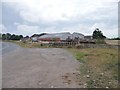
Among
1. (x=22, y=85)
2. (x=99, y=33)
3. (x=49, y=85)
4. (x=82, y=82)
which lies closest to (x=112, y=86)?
(x=82, y=82)

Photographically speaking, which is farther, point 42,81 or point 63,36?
point 63,36

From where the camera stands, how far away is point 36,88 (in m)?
6.71

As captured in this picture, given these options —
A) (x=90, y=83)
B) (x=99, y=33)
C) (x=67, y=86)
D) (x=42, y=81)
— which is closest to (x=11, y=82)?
(x=42, y=81)

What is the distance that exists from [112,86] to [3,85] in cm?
353

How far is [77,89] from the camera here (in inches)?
260

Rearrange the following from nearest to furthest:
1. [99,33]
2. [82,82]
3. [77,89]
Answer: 1. [77,89]
2. [82,82]
3. [99,33]

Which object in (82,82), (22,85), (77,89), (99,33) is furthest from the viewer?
(99,33)

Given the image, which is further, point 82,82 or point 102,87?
point 82,82

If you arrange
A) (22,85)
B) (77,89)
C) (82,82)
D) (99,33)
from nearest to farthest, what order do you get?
(77,89) < (22,85) < (82,82) < (99,33)

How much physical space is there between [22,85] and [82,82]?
2058mm

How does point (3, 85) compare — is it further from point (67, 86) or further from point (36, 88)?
point (67, 86)

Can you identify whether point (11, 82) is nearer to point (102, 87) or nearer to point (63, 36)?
point (102, 87)

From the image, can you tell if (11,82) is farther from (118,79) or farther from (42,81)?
(118,79)

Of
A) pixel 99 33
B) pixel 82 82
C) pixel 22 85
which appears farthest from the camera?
pixel 99 33
